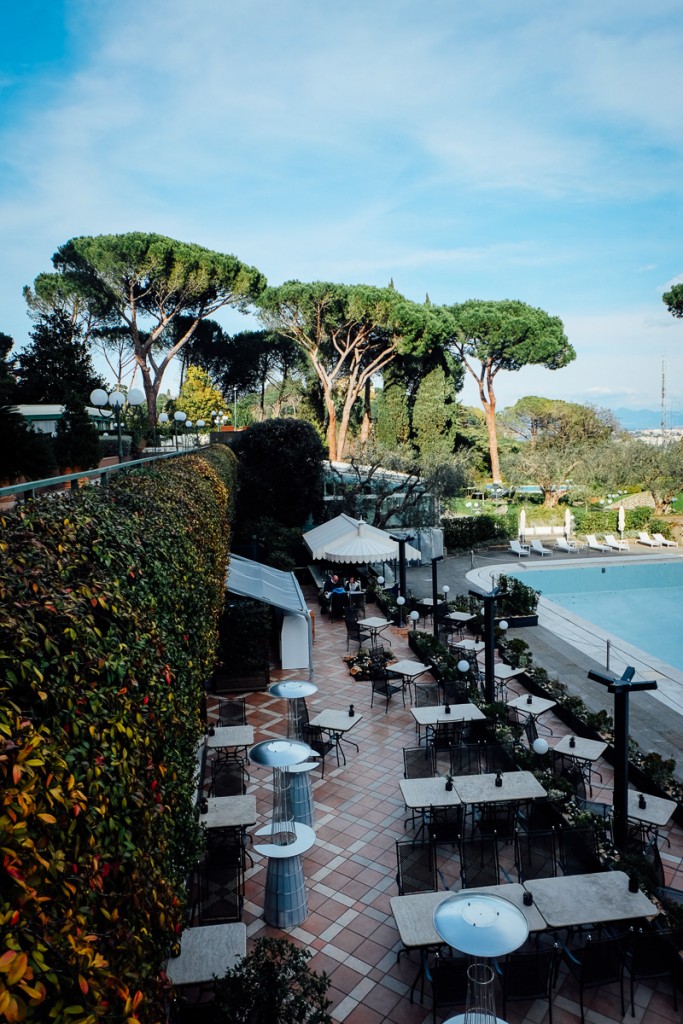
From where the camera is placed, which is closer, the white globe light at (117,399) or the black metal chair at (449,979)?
the black metal chair at (449,979)

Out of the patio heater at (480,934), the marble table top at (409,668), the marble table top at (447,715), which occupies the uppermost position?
the patio heater at (480,934)

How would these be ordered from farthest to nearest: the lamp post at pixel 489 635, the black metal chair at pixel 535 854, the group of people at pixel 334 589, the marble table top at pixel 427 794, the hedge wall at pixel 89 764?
1. the group of people at pixel 334 589
2. the lamp post at pixel 489 635
3. the marble table top at pixel 427 794
4. the black metal chair at pixel 535 854
5. the hedge wall at pixel 89 764

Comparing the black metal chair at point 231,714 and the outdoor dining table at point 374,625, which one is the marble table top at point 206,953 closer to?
the black metal chair at point 231,714

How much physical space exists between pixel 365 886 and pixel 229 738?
2992 mm

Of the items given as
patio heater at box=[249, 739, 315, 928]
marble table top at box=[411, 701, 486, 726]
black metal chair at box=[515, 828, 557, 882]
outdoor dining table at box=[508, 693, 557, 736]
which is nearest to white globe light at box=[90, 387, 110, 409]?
patio heater at box=[249, 739, 315, 928]

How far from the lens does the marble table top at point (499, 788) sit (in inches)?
290

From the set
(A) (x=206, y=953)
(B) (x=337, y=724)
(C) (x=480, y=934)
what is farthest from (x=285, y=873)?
(B) (x=337, y=724)

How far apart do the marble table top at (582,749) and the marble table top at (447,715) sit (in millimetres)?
1252

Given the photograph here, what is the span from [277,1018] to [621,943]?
2919 mm

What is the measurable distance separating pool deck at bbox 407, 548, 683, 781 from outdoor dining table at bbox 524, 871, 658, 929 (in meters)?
4.18

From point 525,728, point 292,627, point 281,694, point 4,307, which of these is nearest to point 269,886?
point 281,694

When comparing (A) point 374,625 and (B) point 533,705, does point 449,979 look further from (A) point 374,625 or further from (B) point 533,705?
(A) point 374,625

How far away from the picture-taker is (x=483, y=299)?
41.7 metres

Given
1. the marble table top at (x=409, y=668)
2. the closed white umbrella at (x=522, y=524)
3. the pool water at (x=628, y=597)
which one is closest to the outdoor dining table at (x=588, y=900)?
the marble table top at (x=409, y=668)
